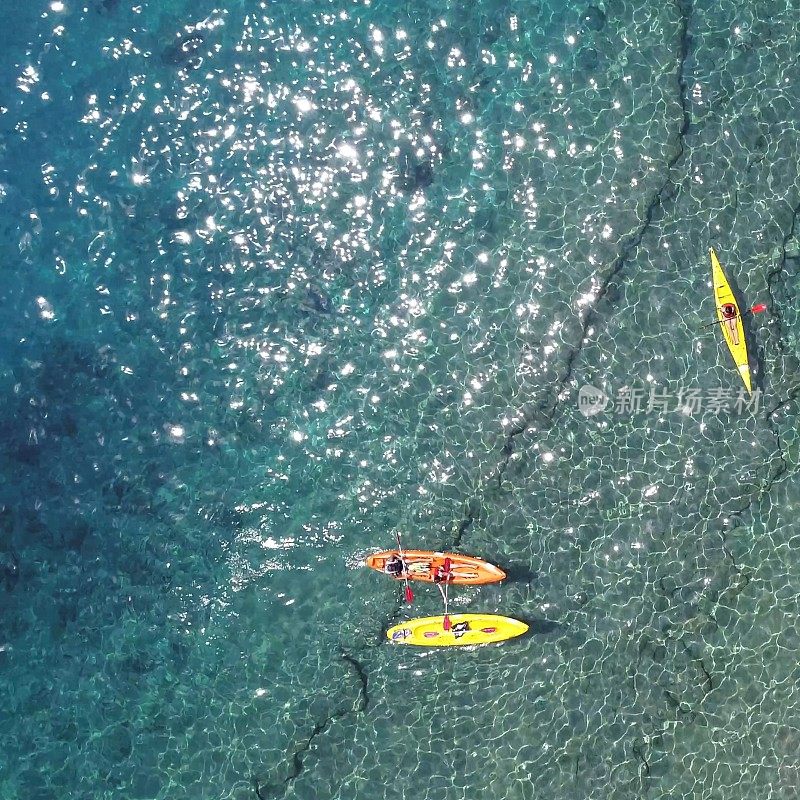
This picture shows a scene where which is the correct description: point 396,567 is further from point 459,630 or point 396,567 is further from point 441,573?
point 459,630

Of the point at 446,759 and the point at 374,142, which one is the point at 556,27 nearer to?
the point at 374,142

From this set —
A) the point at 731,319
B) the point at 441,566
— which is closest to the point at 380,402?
the point at 441,566

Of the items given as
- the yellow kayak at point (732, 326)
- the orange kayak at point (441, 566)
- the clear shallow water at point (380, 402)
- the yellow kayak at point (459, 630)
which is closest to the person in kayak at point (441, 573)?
the orange kayak at point (441, 566)

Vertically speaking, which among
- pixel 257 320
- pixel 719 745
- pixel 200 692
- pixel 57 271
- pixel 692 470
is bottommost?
pixel 719 745

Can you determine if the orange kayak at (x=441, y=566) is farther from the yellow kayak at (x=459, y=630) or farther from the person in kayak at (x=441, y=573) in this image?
the yellow kayak at (x=459, y=630)

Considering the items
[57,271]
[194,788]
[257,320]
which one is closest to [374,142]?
[257,320]

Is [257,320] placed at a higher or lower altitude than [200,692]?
higher

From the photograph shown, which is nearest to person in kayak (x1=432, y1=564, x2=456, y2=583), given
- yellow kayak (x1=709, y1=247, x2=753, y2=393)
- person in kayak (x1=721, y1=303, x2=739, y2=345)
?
yellow kayak (x1=709, y1=247, x2=753, y2=393)
